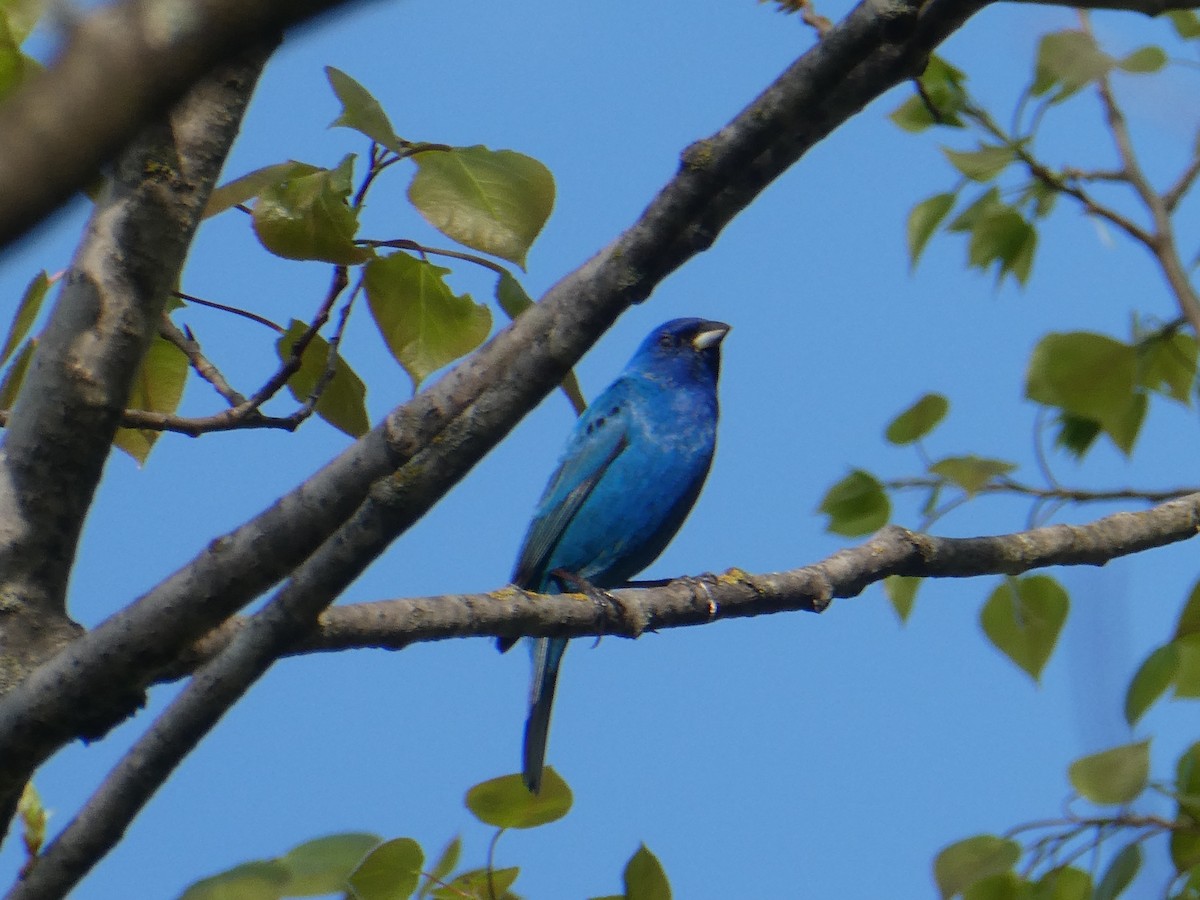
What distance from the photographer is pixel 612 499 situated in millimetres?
5336

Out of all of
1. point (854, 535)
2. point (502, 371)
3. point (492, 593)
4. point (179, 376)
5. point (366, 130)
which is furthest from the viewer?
point (854, 535)

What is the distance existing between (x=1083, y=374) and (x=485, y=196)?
147 centimetres

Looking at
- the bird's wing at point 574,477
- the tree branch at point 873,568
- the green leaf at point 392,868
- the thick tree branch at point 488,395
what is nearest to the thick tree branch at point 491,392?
the thick tree branch at point 488,395

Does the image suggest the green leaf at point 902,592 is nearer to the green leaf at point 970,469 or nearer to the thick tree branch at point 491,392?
the green leaf at point 970,469

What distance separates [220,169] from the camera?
2742 mm

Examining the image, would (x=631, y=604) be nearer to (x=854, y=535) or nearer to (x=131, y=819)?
(x=854, y=535)

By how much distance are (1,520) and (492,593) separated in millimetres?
972

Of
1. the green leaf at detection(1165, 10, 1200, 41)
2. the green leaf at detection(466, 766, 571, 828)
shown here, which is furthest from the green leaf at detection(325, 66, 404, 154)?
the green leaf at detection(1165, 10, 1200, 41)

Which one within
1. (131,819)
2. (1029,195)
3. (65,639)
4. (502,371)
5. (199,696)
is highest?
(1029,195)

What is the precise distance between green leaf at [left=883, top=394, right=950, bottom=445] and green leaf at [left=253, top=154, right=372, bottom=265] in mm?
1645

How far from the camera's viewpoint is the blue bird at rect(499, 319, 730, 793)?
17.4ft

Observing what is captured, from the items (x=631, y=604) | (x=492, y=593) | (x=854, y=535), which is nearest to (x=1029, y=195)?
(x=854, y=535)

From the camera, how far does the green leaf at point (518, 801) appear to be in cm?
239

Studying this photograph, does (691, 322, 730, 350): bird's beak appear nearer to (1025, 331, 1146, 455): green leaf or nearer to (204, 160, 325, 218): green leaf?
(1025, 331, 1146, 455): green leaf
